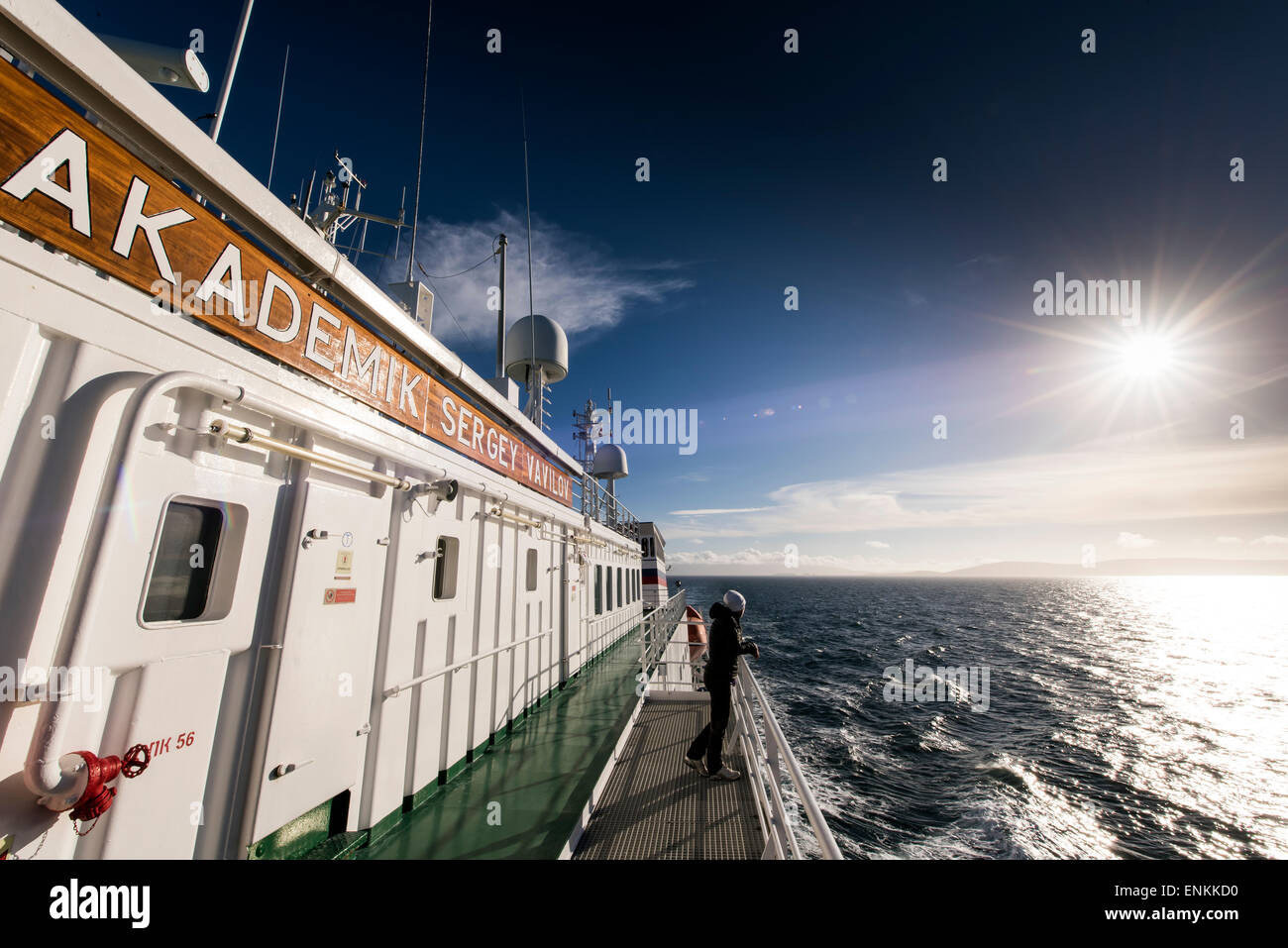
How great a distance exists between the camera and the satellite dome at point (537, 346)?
12328mm

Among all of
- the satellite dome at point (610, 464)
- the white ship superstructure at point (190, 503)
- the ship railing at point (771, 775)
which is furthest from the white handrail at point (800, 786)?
the satellite dome at point (610, 464)

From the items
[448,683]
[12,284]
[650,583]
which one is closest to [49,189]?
[12,284]

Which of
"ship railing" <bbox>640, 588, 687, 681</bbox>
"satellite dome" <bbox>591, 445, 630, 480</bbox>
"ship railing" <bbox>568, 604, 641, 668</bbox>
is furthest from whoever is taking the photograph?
"satellite dome" <bbox>591, 445, 630, 480</bbox>

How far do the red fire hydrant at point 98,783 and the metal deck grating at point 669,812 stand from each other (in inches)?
124

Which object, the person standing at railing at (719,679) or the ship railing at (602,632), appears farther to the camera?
the ship railing at (602,632)

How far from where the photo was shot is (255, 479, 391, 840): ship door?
3.34 metres

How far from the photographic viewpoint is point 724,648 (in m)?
5.61

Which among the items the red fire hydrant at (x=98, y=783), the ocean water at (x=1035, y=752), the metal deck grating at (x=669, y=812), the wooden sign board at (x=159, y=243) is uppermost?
the wooden sign board at (x=159, y=243)

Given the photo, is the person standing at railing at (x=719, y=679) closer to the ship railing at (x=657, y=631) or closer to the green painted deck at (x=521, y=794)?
the green painted deck at (x=521, y=794)

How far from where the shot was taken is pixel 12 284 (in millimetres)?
2078

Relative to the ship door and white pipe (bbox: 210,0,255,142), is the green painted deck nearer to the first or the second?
the ship door

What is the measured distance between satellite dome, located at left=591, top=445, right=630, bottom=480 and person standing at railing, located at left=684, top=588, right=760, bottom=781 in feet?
68.4

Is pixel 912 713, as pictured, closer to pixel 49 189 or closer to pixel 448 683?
pixel 448 683

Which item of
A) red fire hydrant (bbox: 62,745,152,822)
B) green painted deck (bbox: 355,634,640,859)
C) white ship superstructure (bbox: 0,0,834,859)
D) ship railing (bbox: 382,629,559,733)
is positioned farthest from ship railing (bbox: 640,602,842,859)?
red fire hydrant (bbox: 62,745,152,822)
